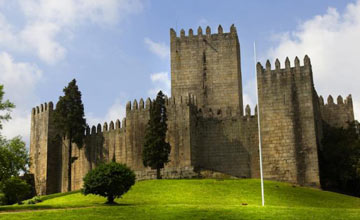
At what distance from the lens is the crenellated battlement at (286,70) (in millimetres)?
45812

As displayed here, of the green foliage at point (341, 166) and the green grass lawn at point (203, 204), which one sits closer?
the green grass lawn at point (203, 204)

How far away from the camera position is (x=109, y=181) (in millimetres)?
33938

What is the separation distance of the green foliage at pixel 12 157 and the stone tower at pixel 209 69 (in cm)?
1948

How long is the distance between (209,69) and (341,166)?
1700 centimetres

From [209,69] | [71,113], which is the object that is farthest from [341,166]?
[71,113]

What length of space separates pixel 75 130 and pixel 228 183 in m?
18.2

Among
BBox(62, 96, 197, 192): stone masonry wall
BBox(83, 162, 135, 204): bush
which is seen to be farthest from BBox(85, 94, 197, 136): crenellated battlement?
BBox(83, 162, 135, 204): bush

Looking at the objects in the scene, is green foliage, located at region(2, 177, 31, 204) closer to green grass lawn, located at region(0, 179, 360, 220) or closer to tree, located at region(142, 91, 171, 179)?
green grass lawn, located at region(0, 179, 360, 220)

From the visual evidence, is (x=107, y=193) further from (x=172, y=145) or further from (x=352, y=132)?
(x=352, y=132)

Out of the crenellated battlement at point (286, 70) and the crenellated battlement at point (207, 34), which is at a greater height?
the crenellated battlement at point (207, 34)

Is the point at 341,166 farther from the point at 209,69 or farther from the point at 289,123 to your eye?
the point at 209,69


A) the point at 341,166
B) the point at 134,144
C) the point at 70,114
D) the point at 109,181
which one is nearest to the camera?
the point at 109,181

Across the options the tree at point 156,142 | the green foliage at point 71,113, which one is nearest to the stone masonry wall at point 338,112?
the tree at point 156,142

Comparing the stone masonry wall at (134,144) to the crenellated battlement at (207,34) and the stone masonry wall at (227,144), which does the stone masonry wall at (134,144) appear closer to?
the stone masonry wall at (227,144)
